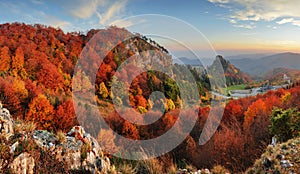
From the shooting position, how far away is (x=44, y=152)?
16.6 ft

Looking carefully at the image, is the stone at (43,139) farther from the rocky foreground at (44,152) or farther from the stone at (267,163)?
the stone at (267,163)

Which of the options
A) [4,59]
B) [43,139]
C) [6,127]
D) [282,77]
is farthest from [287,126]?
[282,77]

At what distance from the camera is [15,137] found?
5.20m

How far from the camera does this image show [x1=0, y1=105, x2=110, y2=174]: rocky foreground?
179 inches

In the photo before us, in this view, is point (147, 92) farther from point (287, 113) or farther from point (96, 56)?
point (287, 113)

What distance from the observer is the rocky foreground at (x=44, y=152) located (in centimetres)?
454

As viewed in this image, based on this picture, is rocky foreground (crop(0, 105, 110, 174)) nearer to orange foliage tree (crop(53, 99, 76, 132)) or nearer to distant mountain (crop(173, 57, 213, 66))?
distant mountain (crop(173, 57, 213, 66))

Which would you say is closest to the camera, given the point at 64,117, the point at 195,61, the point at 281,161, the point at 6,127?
the point at 6,127

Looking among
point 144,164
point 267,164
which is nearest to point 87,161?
point 144,164

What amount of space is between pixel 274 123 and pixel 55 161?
14.0 metres

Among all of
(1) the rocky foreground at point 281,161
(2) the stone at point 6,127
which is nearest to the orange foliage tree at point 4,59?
(2) the stone at point 6,127

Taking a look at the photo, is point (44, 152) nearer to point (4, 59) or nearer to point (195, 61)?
point (195, 61)

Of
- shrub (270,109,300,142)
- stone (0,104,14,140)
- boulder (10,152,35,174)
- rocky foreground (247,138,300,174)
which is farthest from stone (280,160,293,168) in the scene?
shrub (270,109,300,142)

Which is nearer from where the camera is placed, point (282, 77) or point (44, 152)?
point (44, 152)
